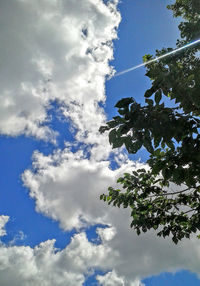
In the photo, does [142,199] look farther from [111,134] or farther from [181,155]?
[111,134]

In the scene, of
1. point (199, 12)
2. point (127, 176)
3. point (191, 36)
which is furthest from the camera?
point (199, 12)

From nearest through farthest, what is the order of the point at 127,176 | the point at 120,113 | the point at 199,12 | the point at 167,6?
1. the point at 120,113
2. the point at 127,176
3. the point at 199,12
4. the point at 167,6

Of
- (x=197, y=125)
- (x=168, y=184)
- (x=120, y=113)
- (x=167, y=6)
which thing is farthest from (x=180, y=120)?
(x=167, y=6)

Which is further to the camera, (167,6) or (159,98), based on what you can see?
→ (167,6)

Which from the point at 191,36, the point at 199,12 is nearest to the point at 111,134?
the point at 191,36

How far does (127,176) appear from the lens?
6574mm

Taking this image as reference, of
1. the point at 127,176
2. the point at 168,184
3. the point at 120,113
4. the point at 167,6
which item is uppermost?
the point at 167,6

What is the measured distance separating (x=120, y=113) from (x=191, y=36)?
6.25 metres

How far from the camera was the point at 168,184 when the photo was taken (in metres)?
6.23

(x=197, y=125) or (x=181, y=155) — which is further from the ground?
(x=197, y=125)

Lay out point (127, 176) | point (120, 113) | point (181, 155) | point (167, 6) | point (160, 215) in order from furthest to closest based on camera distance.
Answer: point (167, 6) < point (127, 176) < point (160, 215) < point (181, 155) < point (120, 113)

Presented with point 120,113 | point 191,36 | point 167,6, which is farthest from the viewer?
point 167,6

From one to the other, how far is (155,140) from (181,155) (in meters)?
0.55

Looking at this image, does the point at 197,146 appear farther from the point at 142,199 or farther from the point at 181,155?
the point at 142,199
